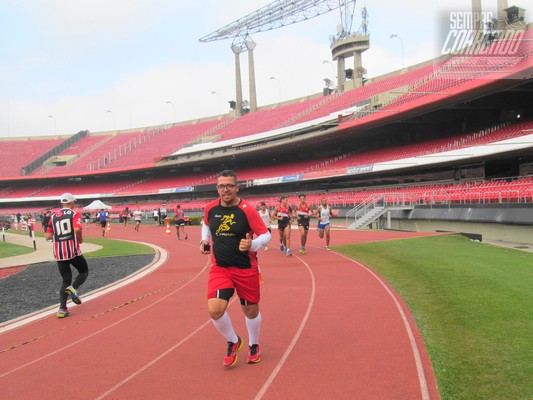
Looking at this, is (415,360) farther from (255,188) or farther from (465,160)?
(255,188)

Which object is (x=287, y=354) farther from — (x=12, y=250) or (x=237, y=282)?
(x=12, y=250)

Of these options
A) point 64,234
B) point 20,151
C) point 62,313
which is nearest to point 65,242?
point 64,234

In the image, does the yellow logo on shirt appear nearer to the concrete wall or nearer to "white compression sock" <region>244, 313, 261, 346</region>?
"white compression sock" <region>244, 313, 261, 346</region>

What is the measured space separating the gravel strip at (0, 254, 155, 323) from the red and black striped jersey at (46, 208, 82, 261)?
1.34 meters

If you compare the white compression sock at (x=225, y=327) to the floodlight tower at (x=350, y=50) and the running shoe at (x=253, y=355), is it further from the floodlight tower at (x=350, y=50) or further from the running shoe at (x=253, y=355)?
the floodlight tower at (x=350, y=50)

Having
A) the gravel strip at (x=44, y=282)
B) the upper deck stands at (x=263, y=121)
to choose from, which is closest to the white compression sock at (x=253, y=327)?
the gravel strip at (x=44, y=282)

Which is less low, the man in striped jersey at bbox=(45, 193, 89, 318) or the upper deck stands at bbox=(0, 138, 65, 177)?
the upper deck stands at bbox=(0, 138, 65, 177)

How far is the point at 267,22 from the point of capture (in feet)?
170

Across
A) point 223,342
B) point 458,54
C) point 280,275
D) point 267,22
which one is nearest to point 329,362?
point 223,342

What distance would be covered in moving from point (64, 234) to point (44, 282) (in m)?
4.07

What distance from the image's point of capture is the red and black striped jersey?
7.48 meters

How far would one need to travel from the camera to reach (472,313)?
651cm

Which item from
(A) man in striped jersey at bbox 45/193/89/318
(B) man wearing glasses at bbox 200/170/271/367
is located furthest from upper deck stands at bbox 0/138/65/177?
(B) man wearing glasses at bbox 200/170/271/367

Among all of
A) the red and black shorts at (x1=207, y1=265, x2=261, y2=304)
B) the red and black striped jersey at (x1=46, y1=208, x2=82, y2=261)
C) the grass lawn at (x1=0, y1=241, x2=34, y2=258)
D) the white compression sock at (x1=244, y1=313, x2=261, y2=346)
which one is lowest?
the grass lawn at (x1=0, y1=241, x2=34, y2=258)
